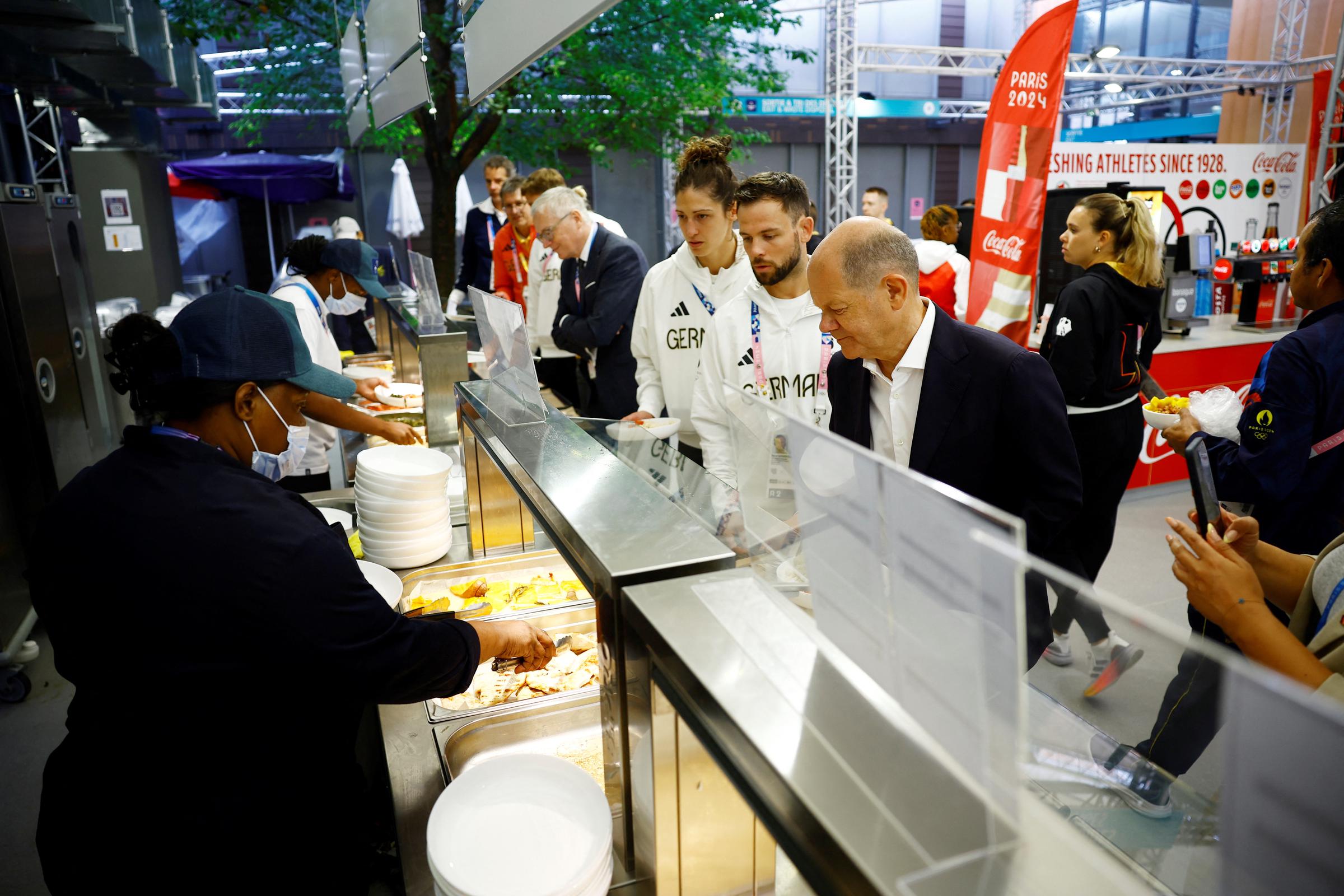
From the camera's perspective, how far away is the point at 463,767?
5.52 ft

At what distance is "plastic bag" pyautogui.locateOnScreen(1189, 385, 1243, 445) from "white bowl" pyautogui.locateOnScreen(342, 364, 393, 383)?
393 centimetres

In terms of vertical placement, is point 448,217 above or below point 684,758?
above

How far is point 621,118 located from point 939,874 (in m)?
7.56

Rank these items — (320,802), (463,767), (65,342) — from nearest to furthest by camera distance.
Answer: (320,802), (463,767), (65,342)

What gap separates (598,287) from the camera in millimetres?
4008

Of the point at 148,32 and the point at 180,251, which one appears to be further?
the point at 180,251

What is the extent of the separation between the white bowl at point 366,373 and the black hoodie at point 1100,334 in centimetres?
355

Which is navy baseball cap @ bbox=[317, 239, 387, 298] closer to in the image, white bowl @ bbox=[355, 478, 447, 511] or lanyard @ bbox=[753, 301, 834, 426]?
white bowl @ bbox=[355, 478, 447, 511]

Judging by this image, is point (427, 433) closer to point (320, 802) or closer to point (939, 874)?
point (320, 802)

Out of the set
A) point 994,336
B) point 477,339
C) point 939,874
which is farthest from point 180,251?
point 939,874

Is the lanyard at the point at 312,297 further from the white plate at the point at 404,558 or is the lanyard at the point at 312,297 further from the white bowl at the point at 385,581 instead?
the white bowl at the point at 385,581

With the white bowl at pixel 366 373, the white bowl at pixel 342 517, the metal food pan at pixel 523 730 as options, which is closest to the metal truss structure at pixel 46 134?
the white bowl at pixel 366 373

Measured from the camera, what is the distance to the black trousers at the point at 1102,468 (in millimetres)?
3842

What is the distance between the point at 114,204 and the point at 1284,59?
612 inches
